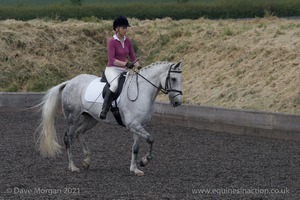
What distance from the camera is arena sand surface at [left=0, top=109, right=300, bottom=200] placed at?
11.7 meters

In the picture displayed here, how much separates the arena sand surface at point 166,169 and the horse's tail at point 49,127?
262 millimetres

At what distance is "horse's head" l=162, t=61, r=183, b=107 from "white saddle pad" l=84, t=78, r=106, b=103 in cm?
114

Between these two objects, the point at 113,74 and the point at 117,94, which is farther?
the point at 113,74

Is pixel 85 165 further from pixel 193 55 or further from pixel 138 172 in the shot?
pixel 193 55

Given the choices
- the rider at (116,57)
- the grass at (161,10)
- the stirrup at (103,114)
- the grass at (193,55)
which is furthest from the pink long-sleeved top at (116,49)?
the grass at (161,10)

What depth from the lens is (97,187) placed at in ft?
40.1

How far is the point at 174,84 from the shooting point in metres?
13.7

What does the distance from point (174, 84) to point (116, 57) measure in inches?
44.5

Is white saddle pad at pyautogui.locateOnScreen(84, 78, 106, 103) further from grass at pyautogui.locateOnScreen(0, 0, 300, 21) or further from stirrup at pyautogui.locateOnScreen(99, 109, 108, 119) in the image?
grass at pyautogui.locateOnScreen(0, 0, 300, 21)

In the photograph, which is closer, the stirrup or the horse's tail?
the stirrup

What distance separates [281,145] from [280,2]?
1089 inches

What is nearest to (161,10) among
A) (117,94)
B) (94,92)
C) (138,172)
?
(94,92)

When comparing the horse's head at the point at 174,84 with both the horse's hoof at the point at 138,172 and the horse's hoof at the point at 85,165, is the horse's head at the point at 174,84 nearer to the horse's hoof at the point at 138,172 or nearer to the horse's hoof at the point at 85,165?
the horse's hoof at the point at 138,172

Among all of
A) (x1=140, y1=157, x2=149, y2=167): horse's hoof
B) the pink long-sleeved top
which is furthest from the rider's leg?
(x1=140, y1=157, x2=149, y2=167): horse's hoof
